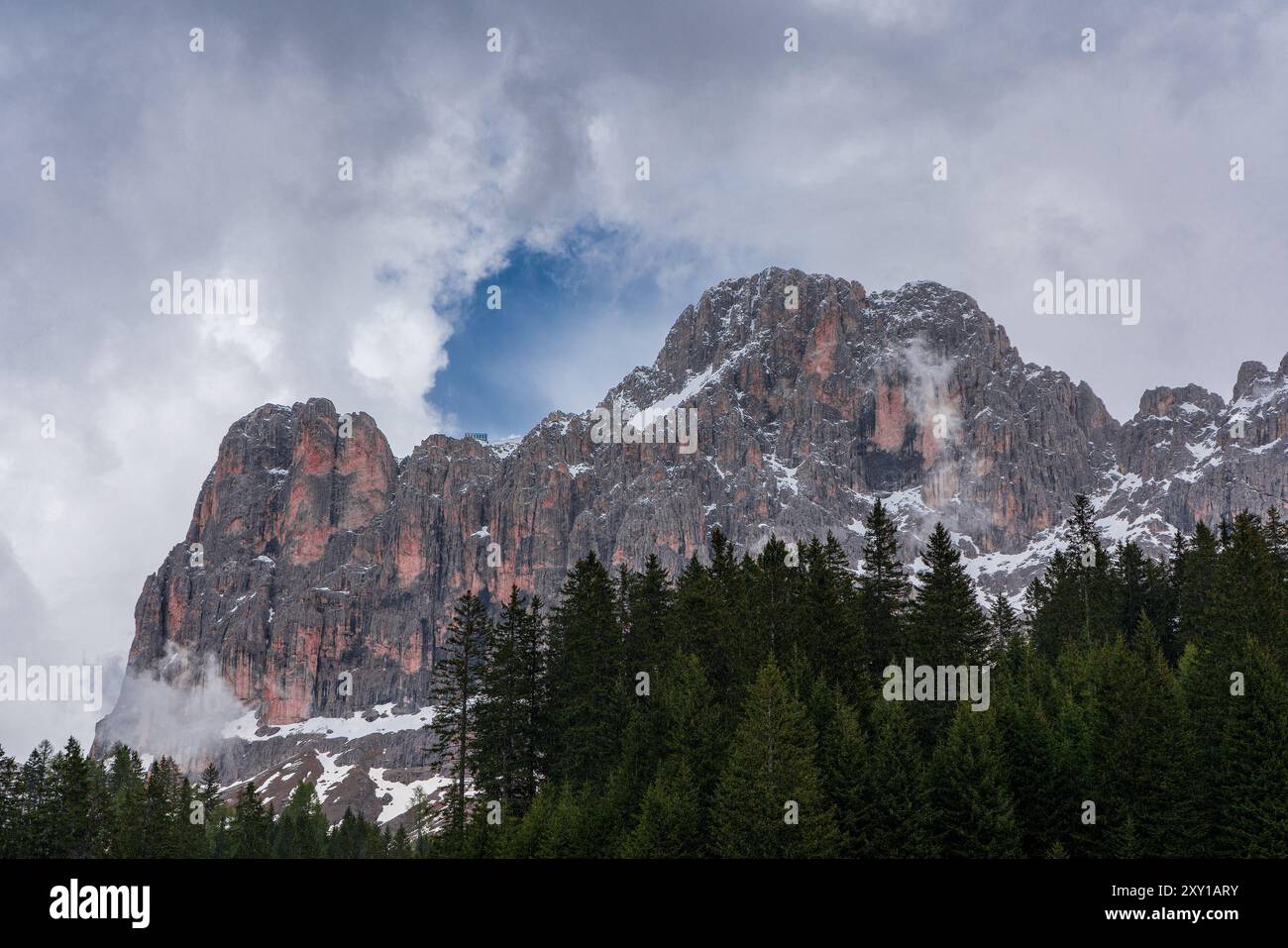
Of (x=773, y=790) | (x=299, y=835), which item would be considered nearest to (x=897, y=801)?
(x=773, y=790)

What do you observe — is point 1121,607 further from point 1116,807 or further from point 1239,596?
point 1116,807

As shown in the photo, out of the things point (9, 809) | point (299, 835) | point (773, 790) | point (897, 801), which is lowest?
point (299, 835)

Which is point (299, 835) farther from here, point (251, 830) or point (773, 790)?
point (773, 790)

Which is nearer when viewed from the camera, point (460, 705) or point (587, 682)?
point (587, 682)

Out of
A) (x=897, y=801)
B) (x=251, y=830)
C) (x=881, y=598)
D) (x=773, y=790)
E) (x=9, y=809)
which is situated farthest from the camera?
(x=251, y=830)

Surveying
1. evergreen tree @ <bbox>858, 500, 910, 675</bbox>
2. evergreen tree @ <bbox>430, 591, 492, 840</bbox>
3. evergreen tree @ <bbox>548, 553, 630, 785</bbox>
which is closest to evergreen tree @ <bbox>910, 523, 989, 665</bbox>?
evergreen tree @ <bbox>858, 500, 910, 675</bbox>

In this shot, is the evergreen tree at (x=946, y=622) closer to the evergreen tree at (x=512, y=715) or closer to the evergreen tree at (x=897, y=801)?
the evergreen tree at (x=897, y=801)

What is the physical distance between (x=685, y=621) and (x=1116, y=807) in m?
28.3

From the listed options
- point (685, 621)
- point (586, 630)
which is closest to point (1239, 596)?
point (685, 621)

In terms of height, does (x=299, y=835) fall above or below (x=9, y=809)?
below

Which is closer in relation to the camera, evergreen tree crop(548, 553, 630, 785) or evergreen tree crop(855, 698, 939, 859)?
evergreen tree crop(855, 698, 939, 859)

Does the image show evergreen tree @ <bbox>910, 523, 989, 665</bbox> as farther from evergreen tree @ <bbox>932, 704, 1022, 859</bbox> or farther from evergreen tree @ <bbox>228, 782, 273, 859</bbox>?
evergreen tree @ <bbox>228, 782, 273, 859</bbox>

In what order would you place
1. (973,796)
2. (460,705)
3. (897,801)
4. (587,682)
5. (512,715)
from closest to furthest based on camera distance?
(973,796) → (897,801) → (512,715) → (587,682) → (460,705)
